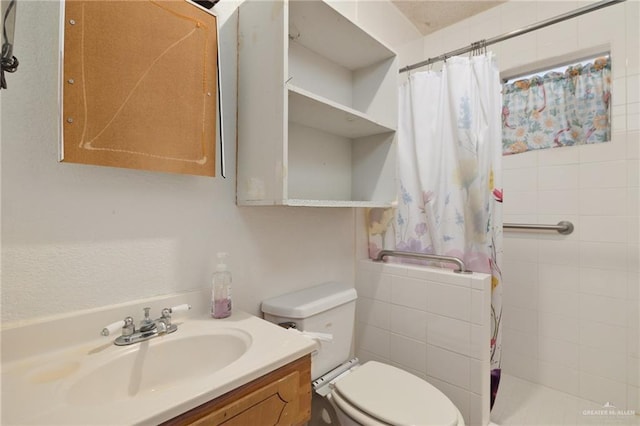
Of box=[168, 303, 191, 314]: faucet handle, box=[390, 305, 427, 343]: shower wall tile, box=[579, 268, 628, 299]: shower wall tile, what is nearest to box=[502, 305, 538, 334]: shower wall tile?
box=[579, 268, 628, 299]: shower wall tile

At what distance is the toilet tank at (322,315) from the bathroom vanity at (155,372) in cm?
21

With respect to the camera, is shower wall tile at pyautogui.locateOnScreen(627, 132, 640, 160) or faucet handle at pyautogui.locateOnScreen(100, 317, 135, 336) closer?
faucet handle at pyautogui.locateOnScreen(100, 317, 135, 336)

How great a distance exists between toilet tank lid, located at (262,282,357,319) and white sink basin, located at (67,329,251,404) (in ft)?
0.89

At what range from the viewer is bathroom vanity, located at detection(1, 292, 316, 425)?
0.54 meters

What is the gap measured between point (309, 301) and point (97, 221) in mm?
756

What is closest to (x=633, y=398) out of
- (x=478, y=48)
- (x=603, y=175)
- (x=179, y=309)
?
(x=603, y=175)

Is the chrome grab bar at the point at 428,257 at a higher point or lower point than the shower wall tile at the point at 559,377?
higher

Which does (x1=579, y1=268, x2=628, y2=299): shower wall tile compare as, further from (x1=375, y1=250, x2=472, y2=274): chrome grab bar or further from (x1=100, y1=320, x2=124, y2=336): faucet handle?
(x1=100, y1=320, x2=124, y2=336): faucet handle

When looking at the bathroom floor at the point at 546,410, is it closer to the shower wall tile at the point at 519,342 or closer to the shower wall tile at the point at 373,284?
the shower wall tile at the point at 519,342

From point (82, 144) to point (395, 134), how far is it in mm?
1173

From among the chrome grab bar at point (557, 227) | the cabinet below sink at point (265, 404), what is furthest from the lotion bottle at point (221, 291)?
the chrome grab bar at point (557, 227)

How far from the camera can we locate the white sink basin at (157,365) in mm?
680

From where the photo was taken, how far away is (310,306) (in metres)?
1.15

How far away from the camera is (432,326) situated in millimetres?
1345
